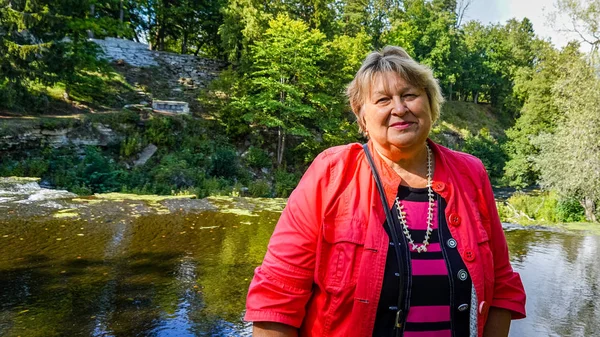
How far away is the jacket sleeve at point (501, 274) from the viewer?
1572 mm

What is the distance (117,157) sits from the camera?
14297 mm

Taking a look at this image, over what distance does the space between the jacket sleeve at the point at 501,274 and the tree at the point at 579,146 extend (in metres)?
14.1

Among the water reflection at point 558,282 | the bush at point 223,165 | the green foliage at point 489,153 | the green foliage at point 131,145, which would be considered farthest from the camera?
the green foliage at point 489,153

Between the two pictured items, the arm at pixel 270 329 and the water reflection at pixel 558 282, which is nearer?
the arm at pixel 270 329

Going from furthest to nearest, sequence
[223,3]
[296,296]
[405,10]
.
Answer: [405,10] < [223,3] < [296,296]

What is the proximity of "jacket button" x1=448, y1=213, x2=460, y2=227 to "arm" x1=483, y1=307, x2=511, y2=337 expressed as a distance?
0.40 meters

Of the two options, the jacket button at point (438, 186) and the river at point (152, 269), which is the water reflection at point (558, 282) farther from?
the jacket button at point (438, 186)

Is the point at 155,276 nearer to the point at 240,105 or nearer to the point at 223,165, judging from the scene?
the point at 223,165

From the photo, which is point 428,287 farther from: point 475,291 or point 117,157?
point 117,157

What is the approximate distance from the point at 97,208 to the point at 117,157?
20.9 ft

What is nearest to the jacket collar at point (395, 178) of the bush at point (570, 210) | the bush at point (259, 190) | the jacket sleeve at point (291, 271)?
the jacket sleeve at point (291, 271)

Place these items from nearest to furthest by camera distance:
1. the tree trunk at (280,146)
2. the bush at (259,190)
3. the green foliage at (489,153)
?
the bush at (259,190) < the tree trunk at (280,146) < the green foliage at (489,153)

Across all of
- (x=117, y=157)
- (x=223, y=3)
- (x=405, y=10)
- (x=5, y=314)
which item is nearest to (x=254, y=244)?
(x=5, y=314)

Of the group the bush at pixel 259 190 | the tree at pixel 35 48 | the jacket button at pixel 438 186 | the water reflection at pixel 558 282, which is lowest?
the bush at pixel 259 190
